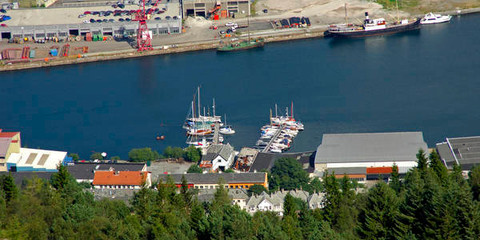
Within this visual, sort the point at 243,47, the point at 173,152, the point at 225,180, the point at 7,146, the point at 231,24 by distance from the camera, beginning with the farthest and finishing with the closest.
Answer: the point at 231,24 < the point at 243,47 < the point at 173,152 < the point at 7,146 < the point at 225,180

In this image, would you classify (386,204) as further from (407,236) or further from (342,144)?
(342,144)

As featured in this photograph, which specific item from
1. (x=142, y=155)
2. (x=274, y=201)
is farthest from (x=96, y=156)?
(x=274, y=201)

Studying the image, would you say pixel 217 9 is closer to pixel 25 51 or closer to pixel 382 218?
pixel 25 51

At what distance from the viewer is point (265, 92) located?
104 feet

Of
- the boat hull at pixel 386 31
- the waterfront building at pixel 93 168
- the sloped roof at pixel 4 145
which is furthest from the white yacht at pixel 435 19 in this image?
the sloped roof at pixel 4 145

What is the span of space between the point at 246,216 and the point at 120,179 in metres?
7.06

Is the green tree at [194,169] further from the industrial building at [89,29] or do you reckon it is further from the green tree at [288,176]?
the industrial building at [89,29]

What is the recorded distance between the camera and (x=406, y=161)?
24031 millimetres

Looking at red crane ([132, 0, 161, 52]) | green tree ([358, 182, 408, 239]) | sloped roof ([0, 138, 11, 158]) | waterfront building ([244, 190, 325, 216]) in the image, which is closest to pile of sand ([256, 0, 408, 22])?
red crane ([132, 0, 161, 52])

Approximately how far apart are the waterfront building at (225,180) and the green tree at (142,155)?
200 cm

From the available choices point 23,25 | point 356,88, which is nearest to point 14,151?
point 356,88

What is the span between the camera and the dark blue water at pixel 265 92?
92.6ft

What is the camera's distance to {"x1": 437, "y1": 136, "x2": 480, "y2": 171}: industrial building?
23812 millimetres

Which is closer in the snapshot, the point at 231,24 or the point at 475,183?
the point at 475,183
